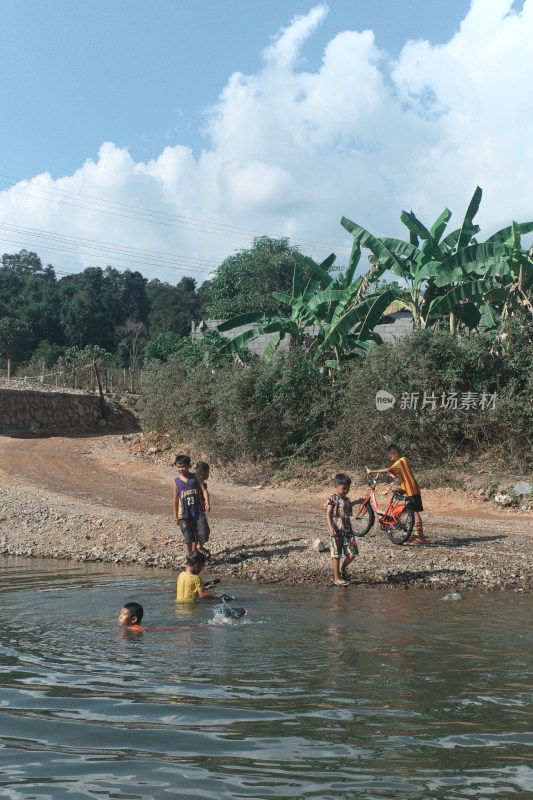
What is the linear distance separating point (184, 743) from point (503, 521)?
38.1 feet

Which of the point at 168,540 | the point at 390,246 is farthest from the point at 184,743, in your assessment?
the point at 390,246

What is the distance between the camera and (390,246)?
21984 millimetres

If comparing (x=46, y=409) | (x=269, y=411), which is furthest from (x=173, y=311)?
(x=269, y=411)

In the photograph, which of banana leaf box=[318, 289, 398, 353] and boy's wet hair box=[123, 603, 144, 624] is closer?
boy's wet hair box=[123, 603, 144, 624]

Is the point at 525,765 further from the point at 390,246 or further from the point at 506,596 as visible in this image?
the point at 390,246

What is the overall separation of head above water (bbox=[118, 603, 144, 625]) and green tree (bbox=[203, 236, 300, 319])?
105 feet

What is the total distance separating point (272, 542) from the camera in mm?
13062

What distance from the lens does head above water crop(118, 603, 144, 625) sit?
8.58 meters

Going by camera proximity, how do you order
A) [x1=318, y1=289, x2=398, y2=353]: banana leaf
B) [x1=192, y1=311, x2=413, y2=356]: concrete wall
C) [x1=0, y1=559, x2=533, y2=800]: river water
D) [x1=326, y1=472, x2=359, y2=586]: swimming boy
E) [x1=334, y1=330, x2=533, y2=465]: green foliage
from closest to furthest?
[x1=0, y1=559, x2=533, y2=800]: river water
[x1=326, y1=472, x2=359, y2=586]: swimming boy
[x1=334, y1=330, x2=533, y2=465]: green foliage
[x1=318, y1=289, x2=398, y2=353]: banana leaf
[x1=192, y1=311, x2=413, y2=356]: concrete wall

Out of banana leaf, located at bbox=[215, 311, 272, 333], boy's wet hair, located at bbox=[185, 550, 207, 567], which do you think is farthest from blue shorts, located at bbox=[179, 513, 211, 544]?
banana leaf, located at bbox=[215, 311, 272, 333]

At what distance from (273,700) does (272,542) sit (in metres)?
6.98

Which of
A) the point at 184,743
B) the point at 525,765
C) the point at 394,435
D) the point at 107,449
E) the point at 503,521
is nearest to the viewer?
the point at 525,765

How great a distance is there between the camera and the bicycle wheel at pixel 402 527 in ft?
42.1

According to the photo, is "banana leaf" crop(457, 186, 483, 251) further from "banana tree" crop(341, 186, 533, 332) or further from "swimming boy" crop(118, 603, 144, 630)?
"swimming boy" crop(118, 603, 144, 630)
